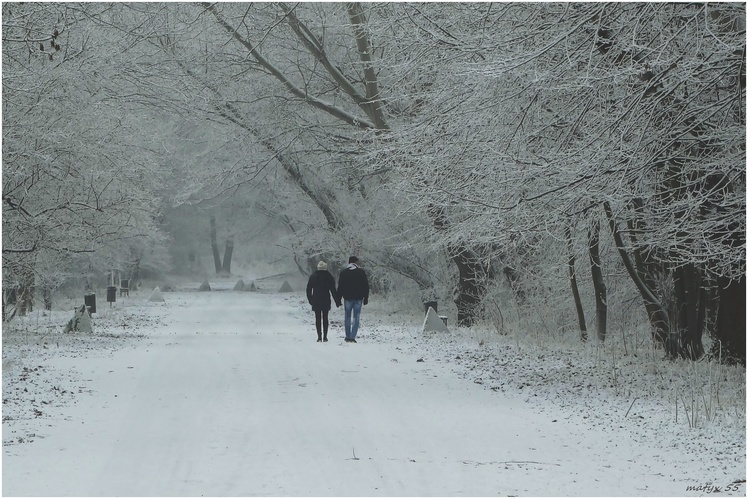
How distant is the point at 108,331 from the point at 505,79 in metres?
15.0

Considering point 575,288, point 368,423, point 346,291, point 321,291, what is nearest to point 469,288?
point 346,291

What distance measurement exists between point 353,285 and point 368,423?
9838mm

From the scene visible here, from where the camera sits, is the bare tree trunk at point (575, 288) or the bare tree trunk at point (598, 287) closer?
the bare tree trunk at point (598, 287)

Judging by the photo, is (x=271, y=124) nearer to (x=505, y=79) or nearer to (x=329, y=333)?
(x=329, y=333)

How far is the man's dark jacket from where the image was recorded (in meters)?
19.4

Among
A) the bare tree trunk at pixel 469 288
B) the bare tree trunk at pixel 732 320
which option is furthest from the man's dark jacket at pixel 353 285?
the bare tree trunk at pixel 732 320

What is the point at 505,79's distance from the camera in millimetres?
10602

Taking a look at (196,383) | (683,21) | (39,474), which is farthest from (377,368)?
(39,474)

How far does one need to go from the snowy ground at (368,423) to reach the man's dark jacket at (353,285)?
2.33 m

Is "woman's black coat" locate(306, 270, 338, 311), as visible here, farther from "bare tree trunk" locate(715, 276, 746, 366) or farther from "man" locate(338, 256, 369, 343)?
"bare tree trunk" locate(715, 276, 746, 366)

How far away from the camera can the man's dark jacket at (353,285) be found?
1944 centimetres

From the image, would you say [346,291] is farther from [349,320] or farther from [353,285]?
[349,320]

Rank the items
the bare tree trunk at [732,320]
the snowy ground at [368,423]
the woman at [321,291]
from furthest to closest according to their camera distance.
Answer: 1. the woman at [321,291]
2. the bare tree trunk at [732,320]
3. the snowy ground at [368,423]

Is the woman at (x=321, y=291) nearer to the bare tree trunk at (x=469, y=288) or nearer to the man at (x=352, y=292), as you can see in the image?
the man at (x=352, y=292)
